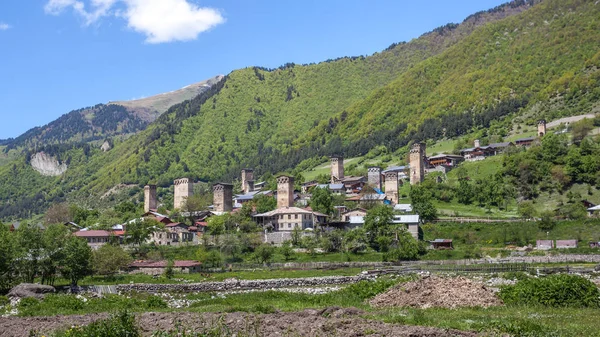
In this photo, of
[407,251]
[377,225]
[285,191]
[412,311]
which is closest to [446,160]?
[285,191]

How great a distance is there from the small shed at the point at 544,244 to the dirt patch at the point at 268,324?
5570 centimetres

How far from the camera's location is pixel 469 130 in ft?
595

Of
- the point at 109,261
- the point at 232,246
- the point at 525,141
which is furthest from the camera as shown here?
the point at 525,141

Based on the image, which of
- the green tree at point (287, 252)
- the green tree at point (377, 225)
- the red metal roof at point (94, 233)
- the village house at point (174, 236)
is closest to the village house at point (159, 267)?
the green tree at point (287, 252)

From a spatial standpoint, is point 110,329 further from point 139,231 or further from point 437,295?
point 139,231

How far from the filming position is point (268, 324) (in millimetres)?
23031

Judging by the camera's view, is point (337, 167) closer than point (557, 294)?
No

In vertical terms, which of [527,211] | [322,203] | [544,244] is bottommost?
[544,244]

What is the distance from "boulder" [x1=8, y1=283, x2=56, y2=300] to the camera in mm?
40875

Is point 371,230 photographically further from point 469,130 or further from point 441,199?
point 469,130

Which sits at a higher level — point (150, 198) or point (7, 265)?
point (150, 198)

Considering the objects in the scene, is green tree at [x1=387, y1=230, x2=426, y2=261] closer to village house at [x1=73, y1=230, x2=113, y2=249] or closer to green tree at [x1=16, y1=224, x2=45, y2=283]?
green tree at [x1=16, y1=224, x2=45, y2=283]

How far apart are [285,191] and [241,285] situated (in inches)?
2347

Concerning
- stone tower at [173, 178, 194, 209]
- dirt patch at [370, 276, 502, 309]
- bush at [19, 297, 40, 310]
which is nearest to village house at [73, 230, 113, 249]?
stone tower at [173, 178, 194, 209]
